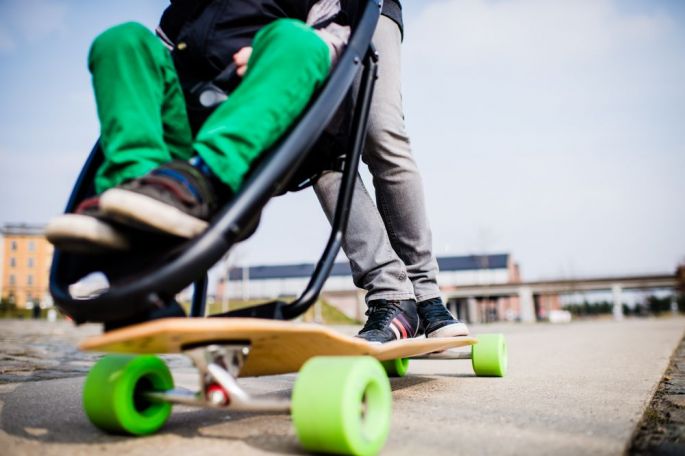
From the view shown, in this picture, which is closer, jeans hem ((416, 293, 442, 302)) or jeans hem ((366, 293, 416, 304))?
jeans hem ((366, 293, 416, 304))

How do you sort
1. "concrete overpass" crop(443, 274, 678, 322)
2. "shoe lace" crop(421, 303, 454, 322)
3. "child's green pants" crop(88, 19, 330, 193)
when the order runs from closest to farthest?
"child's green pants" crop(88, 19, 330, 193), "shoe lace" crop(421, 303, 454, 322), "concrete overpass" crop(443, 274, 678, 322)

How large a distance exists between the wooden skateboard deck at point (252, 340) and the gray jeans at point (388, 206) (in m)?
0.51

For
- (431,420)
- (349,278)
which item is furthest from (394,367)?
(349,278)

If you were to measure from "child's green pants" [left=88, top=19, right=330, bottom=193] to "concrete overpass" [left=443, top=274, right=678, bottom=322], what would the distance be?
5025 cm

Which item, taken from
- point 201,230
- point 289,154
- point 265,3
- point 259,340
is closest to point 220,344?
point 259,340

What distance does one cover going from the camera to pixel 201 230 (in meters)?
1.16

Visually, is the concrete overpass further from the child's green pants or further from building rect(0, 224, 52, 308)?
building rect(0, 224, 52, 308)

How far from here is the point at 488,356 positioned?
2467mm

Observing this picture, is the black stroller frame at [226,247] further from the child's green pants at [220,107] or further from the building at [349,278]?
the building at [349,278]

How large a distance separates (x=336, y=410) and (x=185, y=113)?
0.98 meters

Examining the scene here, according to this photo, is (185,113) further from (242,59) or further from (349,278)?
(349,278)

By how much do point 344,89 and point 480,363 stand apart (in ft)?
5.36

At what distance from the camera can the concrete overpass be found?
50.5 m

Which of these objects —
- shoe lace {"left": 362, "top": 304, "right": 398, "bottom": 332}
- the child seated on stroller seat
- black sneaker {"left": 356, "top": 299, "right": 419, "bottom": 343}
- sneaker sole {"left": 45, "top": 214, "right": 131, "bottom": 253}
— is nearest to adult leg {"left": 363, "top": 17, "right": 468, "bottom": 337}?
black sneaker {"left": 356, "top": 299, "right": 419, "bottom": 343}
